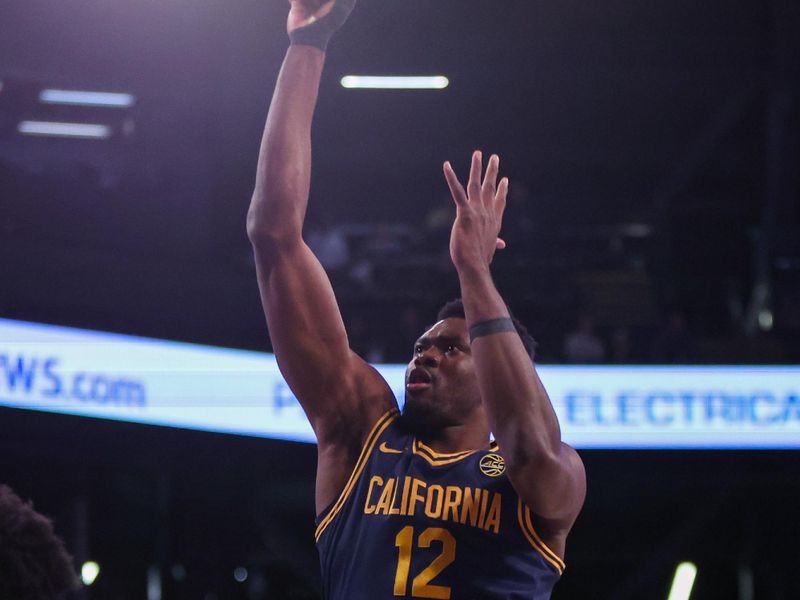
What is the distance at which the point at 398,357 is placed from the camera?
789cm

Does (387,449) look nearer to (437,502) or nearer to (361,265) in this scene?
(437,502)

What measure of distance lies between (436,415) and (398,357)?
5.02 m

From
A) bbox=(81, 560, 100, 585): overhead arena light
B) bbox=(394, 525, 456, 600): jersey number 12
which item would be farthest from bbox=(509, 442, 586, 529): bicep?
bbox=(81, 560, 100, 585): overhead arena light

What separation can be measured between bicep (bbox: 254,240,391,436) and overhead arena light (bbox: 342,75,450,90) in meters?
8.14

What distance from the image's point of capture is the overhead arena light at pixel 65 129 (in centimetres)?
992

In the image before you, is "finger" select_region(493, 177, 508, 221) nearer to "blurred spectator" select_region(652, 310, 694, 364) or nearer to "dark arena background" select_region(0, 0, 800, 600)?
"dark arena background" select_region(0, 0, 800, 600)

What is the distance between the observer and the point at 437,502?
2633 mm

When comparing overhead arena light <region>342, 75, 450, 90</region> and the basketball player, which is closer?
the basketball player

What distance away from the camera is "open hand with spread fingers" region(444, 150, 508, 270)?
2.57 m

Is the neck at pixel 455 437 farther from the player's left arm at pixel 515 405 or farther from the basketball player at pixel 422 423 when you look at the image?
the player's left arm at pixel 515 405

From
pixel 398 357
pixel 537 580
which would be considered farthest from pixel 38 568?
pixel 398 357

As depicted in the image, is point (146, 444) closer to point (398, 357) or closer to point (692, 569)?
point (398, 357)

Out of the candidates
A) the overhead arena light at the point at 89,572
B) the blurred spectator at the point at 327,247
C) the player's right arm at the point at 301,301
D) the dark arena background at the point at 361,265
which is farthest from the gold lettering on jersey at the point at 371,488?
the blurred spectator at the point at 327,247

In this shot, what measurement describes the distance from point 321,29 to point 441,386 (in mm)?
1014
